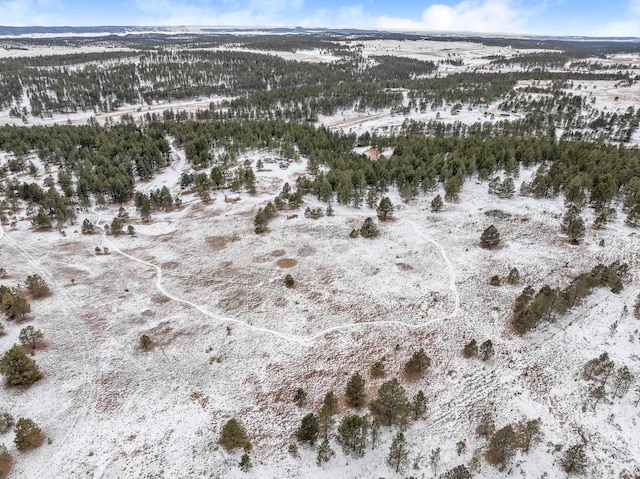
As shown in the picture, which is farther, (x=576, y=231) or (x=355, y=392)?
(x=576, y=231)

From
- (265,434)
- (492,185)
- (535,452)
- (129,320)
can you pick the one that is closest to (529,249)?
→ (492,185)

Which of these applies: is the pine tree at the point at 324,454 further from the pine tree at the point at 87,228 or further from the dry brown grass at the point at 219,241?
the pine tree at the point at 87,228

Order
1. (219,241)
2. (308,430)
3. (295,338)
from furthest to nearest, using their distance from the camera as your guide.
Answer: (219,241) < (295,338) < (308,430)

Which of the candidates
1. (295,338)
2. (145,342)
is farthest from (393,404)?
(145,342)

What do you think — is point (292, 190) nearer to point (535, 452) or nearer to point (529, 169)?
point (529, 169)

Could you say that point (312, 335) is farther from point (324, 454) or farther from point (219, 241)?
point (219, 241)

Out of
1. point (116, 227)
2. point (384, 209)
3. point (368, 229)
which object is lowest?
point (116, 227)
